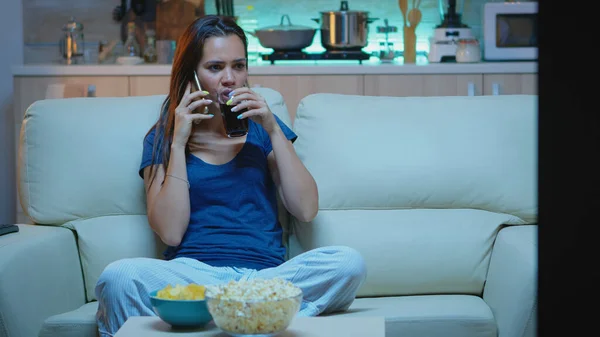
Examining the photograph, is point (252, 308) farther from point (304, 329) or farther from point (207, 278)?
point (207, 278)

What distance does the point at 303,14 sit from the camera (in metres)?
4.91

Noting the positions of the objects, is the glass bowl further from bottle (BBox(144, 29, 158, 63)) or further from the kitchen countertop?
bottle (BBox(144, 29, 158, 63))

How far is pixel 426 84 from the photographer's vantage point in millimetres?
4227

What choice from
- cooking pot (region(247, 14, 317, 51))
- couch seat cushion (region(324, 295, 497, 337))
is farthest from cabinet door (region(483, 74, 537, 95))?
couch seat cushion (region(324, 295, 497, 337))

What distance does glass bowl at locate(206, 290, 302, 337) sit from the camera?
1.34m

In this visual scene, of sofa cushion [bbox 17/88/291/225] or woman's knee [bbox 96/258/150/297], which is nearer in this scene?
woman's knee [bbox 96/258/150/297]

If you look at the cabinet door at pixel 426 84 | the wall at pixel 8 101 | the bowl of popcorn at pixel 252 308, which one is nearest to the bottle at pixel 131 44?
the wall at pixel 8 101

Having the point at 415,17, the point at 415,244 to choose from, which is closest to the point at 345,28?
the point at 415,17

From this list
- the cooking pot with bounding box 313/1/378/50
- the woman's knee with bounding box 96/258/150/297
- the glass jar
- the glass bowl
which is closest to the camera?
the glass bowl

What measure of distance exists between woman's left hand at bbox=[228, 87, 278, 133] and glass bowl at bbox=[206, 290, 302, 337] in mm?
808

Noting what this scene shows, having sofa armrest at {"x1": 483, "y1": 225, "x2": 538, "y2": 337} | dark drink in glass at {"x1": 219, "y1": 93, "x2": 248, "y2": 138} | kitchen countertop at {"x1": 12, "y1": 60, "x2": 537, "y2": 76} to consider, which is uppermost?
kitchen countertop at {"x1": 12, "y1": 60, "x2": 537, "y2": 76}

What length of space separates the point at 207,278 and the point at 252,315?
0.65 metres
